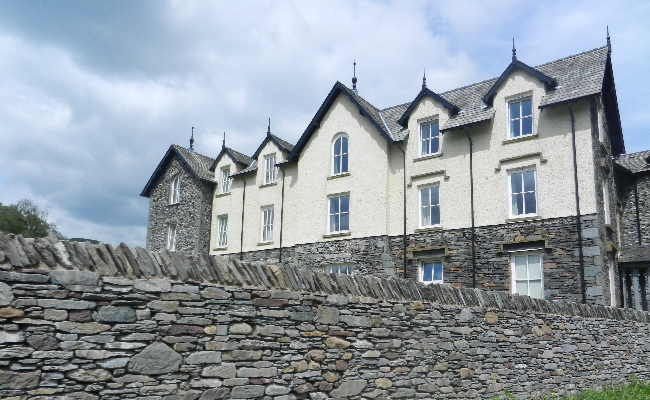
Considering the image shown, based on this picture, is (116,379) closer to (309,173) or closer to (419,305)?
(419,305)

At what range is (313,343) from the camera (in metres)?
6.74

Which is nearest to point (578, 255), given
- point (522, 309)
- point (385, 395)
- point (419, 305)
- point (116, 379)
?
point (522, 309)

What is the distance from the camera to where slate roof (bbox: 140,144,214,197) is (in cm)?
2806

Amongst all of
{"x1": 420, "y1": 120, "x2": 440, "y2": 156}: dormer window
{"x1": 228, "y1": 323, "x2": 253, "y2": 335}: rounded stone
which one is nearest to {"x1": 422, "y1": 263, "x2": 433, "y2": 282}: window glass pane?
{"x1": 420, "y1": 120, "x2": 440, "y2": 156}: dormer window

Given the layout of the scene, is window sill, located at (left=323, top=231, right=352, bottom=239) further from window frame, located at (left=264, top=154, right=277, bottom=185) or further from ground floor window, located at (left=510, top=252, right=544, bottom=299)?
ground floor window, located at (left=510, top=252, right=544, bottom=299)

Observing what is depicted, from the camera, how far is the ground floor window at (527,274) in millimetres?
17094

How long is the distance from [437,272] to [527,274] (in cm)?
322

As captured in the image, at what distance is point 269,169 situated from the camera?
25719 mm

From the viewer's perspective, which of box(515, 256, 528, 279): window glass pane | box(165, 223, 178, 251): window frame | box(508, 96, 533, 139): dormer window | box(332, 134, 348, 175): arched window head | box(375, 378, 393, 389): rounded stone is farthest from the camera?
box(165, 223, 178, 251): window frame

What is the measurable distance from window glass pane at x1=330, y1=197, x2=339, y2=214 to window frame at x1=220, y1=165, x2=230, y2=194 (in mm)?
7359

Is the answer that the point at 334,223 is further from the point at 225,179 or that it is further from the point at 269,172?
the point at 225,179

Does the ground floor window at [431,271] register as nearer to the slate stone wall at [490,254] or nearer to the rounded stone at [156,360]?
the slate stone wall at [490,254]

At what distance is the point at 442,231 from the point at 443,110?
459cm

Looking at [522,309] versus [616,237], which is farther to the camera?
[616,237]
